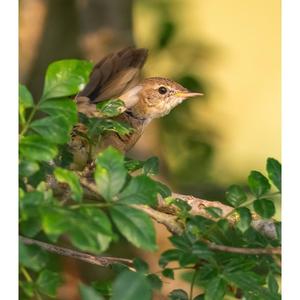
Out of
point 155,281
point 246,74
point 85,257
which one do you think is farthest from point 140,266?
point 246,74

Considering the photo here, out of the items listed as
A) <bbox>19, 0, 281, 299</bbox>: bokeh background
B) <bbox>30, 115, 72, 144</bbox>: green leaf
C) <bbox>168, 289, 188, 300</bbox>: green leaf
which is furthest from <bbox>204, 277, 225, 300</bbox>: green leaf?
<bbox>19, 0, 281, 299</bbox>: bokeh background

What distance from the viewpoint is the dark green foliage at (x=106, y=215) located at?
2.50ft

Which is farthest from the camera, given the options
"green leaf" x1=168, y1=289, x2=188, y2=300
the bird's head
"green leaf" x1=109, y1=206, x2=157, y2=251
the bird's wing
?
the bird's head

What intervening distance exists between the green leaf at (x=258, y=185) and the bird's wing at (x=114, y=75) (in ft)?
1.42

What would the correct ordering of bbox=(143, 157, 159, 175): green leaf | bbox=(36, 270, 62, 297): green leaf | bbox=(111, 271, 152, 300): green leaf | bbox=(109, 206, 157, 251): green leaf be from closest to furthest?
bbox=(111, 271, 152, 300): green leaf
bbox=(109, 206, 157, 251): green leaf
bbox=(36, 270, 62, 297): green leaf
bbox=(143, 157, 159, 175): green leaf

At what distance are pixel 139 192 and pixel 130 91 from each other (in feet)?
2.35

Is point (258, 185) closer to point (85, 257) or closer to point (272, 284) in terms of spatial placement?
point (272, 284)

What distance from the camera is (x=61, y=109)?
0.89m

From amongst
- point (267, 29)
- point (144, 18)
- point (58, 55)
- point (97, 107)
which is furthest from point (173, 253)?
point (267, 29)

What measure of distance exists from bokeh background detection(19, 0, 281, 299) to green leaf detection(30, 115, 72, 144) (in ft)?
5.69

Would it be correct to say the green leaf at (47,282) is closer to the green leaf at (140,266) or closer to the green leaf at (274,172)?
the green leaf at (140,266)

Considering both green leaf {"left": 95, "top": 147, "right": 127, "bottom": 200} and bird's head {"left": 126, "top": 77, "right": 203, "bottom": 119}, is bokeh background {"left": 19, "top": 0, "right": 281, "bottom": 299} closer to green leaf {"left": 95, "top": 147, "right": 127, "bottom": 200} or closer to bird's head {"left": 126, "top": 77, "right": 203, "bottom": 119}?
bird's head {"left": 126, "top": 77, "right": 203, "bottom": 119}

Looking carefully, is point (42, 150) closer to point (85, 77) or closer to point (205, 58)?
point (85, 77)

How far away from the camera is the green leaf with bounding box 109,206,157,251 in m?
0.80
